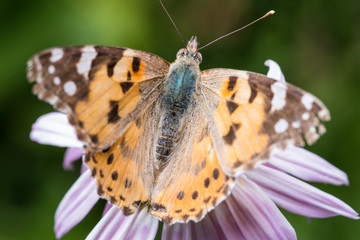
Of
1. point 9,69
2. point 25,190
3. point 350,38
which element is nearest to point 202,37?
point 350,38

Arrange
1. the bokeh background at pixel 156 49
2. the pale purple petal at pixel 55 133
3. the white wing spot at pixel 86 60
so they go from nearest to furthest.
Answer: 1. the white wing spot at pixel 86 60
2. the pale purple petal at pixel 55 133
3. the bokeh background at pixel 156 49

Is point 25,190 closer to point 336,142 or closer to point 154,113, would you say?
point 154,113

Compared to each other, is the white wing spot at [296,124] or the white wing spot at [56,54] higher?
the white wing spot at [56,54]

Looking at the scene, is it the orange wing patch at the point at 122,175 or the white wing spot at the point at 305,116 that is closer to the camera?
the white wing spot at the point at 305,116

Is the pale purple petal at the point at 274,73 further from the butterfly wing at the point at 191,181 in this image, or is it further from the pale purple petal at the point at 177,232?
the pale purple petal at the point at 177,232

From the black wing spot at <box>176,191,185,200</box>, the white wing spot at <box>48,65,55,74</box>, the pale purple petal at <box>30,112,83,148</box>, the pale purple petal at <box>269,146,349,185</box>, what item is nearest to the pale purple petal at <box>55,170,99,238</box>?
the pale purple petal at <box>30,112,83,148</box>

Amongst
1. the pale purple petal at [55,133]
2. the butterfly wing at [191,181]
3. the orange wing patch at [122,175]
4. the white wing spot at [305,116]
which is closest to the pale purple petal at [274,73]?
the butterfly wing at [191,181]
